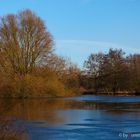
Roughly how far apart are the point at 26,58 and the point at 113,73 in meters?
30.8

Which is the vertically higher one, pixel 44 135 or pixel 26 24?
pixel 26 24

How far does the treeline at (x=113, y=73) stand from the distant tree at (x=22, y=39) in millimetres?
29045

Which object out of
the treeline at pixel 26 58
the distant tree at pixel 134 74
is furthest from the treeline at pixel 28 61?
the distant tree at pixel 134 74

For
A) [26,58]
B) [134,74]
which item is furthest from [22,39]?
[134,74]

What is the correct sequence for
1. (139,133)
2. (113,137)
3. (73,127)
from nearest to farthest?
(113,137), (139,133), (73,127)

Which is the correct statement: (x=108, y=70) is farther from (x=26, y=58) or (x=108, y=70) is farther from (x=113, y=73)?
(x=26, y=58)

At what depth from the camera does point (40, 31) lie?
5584cm

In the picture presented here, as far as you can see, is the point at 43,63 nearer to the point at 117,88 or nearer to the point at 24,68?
the point at 24,68

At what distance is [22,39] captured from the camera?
56.1 meters

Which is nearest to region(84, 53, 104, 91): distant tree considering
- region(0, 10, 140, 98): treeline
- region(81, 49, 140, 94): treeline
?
region(81, 49, 140, 94): treeline

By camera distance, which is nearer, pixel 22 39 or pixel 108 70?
pixel 22 39

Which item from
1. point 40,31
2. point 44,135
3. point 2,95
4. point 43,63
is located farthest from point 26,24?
point 44,135

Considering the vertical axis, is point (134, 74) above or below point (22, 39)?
below

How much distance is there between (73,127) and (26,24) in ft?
123
